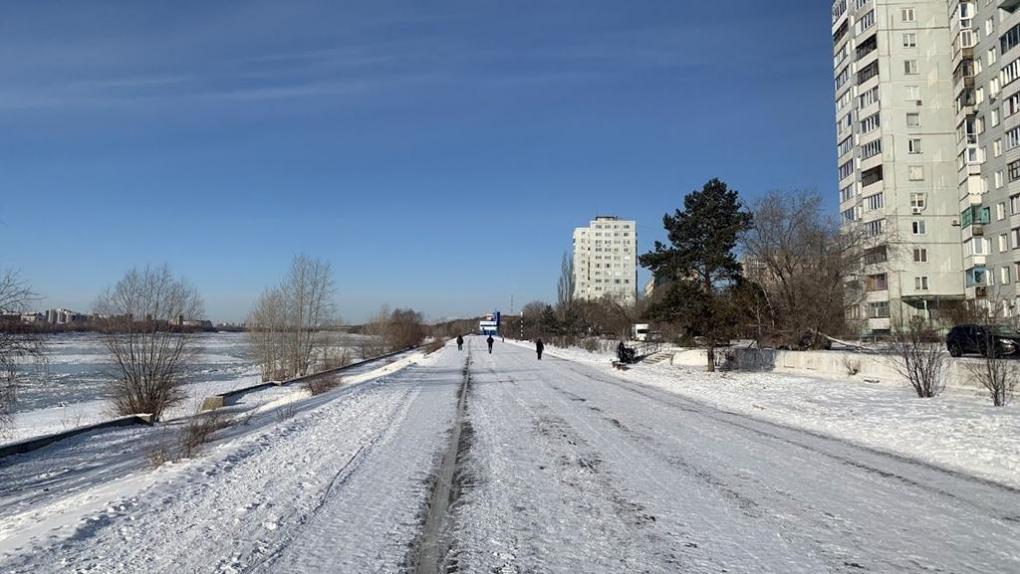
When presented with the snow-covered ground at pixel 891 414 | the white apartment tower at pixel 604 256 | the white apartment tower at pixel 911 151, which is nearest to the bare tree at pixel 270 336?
the snow-covered ground at pixel 891 414

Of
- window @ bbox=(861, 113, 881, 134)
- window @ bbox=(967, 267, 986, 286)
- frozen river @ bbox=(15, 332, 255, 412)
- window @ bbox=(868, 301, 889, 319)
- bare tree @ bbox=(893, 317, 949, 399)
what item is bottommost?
frozen river @ bbox=(15, 332, 255, 412)

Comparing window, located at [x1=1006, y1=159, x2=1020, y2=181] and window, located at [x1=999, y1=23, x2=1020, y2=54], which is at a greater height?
window, located at [x1=999, y1=23, x2=1020, y2=54]

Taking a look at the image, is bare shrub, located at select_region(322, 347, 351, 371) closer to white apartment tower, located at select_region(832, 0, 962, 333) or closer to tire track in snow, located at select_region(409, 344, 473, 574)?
tire track in snow, located at select_region(409, 344, 473, 574)

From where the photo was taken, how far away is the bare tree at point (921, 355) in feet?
60.0

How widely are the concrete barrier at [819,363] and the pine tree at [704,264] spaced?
1.61 meters

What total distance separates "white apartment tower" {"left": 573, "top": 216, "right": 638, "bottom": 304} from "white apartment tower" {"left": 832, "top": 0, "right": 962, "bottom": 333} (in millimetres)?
127438

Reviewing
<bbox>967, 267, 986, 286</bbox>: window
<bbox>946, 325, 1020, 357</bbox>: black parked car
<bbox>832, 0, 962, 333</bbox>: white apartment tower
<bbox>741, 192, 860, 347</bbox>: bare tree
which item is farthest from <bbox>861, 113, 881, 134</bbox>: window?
<bbox>946, 325, 1020, 357</bbox>: black parked car

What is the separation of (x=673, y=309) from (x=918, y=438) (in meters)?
19.7

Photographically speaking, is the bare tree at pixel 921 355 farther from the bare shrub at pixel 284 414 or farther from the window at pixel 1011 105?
the window at pixel 1011 105

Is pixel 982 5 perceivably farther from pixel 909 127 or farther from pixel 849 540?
pixel 849 540

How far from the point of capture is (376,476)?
8.48m

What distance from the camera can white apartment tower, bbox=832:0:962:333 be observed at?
198ft

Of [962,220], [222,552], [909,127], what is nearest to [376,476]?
[222,552]

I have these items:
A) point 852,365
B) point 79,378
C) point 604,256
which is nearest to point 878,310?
point 852,365
